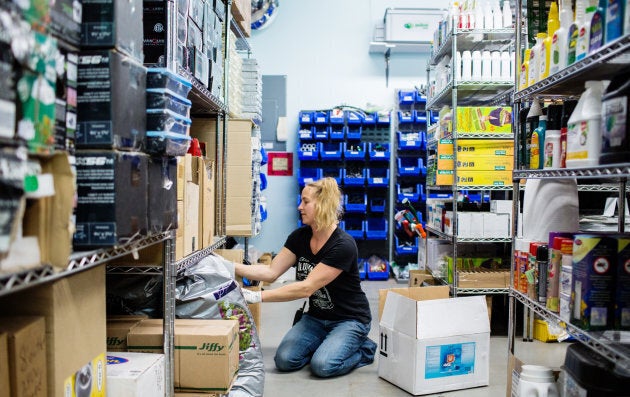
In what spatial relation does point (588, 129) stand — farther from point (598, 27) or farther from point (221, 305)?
point (221, 305)

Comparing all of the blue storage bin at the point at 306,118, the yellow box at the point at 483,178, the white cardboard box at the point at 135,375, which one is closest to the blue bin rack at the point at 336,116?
the blue storage bin at the point at 306,118

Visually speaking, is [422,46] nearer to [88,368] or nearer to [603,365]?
[603,365]

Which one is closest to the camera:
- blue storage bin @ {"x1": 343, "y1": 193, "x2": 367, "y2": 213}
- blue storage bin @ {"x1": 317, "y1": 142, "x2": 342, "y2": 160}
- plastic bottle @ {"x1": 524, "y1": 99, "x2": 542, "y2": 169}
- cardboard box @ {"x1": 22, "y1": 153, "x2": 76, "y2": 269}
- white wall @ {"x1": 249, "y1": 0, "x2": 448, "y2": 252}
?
cardboard box @ {"x1": 22, "y1": 153, "x2": 76, "y2": 269}

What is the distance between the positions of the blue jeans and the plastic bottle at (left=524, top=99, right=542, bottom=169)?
4.99 feet

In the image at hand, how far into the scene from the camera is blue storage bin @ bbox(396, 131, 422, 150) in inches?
270

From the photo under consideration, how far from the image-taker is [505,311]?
4.71 m

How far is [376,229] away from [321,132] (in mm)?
1469

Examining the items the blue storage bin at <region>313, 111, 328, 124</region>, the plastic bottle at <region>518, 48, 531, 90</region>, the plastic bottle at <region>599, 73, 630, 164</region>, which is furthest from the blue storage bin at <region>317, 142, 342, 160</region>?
the plastic bottle at <region>599, 73, 630, 164</region>

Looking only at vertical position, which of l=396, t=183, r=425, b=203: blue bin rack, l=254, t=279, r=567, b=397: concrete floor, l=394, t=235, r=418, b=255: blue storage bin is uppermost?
l=396, t=183, r=425, b=203: blue bin rack

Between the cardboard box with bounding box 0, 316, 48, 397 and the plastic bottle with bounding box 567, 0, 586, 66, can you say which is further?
the plastic bottle with bounding box 567, 0, 586, 66

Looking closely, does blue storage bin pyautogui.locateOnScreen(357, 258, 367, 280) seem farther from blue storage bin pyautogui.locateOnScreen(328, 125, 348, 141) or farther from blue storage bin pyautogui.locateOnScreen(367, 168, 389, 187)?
blue storage bin pyautogui.locateOnScreen(328, 125, 348, 141)

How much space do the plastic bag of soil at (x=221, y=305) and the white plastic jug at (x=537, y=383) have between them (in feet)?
4.02

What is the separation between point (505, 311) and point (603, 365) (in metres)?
3.11

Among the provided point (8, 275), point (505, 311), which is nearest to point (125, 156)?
point (8, 275)
